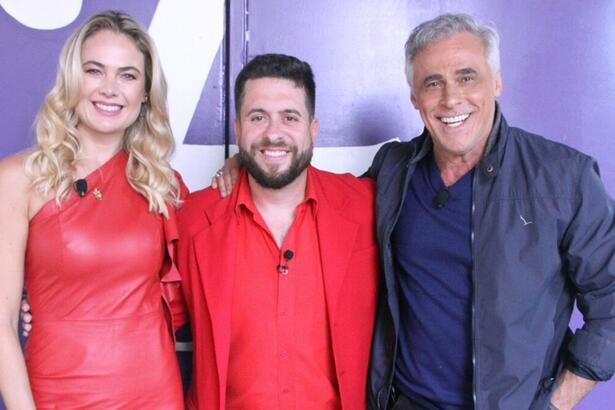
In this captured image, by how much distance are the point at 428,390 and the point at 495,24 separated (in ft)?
4.70

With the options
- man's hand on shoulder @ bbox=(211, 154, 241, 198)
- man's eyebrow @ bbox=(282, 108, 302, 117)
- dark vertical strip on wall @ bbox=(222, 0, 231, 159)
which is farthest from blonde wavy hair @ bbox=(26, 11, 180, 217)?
dark vertical strip on wall @ bbox=(222, 0, 231, 159)

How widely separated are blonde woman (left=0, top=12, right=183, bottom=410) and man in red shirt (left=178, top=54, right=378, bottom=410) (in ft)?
0.39

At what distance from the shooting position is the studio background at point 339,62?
7.28 ft

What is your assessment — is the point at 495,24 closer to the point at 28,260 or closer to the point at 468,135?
the point at 468,135

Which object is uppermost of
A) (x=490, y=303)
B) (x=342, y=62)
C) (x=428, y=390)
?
(x=342, y=62)

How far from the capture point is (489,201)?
1559 mm

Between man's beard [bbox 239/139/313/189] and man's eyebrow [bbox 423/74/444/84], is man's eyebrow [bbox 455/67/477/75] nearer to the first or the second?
man's eyebrow [bbox 423/74/444/84]

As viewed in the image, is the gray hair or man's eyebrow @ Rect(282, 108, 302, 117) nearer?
the gray hair

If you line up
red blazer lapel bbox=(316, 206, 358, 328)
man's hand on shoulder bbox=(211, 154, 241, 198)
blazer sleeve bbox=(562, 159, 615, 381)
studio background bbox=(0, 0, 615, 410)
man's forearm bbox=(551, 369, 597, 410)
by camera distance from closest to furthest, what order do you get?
1. blazer sleeve bbox=(562, 159, 615, 381)
2. man's forearm bbox=(551, 369, 597, 410)
3. red blazer lapel bbox=(316, 206, 358, 328)
4. man's hand on shoulder bbox=(211, 154, 241, 198)
5. studio background bbox=(0, 0, 615, 410)

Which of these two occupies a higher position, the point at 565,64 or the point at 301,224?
the point at 565,64

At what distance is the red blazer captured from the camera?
1.68m

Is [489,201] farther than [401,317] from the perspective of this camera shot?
No

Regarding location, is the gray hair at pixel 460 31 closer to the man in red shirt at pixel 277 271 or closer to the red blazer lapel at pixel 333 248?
the man in red shirt at pixel 277 271

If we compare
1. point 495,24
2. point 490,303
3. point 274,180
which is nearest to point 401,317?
point 490,303
